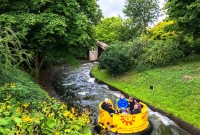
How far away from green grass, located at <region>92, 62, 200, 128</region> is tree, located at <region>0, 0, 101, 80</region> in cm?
521

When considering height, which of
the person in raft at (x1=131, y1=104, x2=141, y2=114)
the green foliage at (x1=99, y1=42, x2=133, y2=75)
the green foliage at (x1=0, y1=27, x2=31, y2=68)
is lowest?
the person in raft at (x1=131, y1=104, x2=141, y2=114)

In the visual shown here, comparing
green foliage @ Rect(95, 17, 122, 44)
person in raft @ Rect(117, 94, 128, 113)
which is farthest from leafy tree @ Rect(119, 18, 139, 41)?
person in raft @ Rect(117, 94, 128, 113)

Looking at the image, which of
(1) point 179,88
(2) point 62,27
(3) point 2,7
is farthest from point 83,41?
(1) point 179,88

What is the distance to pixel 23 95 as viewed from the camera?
746cm

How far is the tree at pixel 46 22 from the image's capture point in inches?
526

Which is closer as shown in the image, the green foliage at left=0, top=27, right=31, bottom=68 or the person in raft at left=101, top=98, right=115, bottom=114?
the green foliage at left=0, top=27, right=31, bottom=68

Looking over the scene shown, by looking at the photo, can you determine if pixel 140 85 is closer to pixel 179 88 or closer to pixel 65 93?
pixel 179 88

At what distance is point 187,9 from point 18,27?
Result: 35.9 feet

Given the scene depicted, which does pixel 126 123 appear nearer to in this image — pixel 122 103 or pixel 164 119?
pixel 122 103

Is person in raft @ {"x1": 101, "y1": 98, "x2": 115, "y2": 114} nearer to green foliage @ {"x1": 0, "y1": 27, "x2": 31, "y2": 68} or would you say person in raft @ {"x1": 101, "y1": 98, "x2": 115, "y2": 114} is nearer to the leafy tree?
green foliage @ {"x1": 0, "y1": 27, "x2": 31, "y2": 68}

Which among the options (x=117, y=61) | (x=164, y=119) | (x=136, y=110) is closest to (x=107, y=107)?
(x=136, y=110)

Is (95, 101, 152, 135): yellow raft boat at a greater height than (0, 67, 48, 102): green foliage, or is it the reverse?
(0, 67, 48, 102): green foliage

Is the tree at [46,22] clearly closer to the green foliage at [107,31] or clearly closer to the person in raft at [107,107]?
the person in raft at [107,107]

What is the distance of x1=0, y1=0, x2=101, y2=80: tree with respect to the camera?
13353mm
